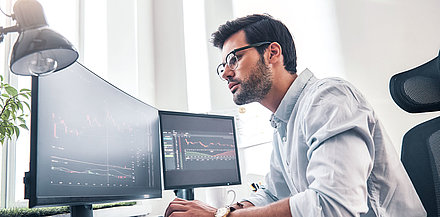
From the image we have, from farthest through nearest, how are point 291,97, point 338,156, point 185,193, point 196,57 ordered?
point 196,57
point 185,193
point 291,97
point 338,156

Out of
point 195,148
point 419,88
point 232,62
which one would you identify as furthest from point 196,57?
point 419,88

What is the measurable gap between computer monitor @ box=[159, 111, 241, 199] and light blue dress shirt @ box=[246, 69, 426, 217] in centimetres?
61

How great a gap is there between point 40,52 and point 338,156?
69 cm

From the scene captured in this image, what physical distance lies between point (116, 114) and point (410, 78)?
3.11 ft

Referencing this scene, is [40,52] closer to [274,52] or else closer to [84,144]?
[84,144]

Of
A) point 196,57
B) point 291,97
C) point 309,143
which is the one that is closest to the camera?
point 309,143

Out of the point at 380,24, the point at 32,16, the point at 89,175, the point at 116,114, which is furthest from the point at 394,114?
the point at 32,16

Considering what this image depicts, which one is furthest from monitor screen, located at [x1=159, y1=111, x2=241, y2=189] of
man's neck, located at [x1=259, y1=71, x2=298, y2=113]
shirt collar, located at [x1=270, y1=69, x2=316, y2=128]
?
shirt collar, located at [x1=270, y1=69, x2=316, y2=128]

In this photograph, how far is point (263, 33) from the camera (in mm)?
1559

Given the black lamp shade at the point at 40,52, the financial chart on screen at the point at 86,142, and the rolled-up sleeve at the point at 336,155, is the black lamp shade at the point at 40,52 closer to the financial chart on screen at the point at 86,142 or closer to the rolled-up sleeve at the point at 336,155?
the financial chart on screen at the point at 86,142

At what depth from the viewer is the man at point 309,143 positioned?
38.4 inches

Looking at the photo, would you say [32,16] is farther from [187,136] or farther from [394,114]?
[394,114]

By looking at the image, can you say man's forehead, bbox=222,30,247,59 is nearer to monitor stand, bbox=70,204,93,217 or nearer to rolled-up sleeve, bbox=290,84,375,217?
rolled-up sleeve, bbox=290,84,375,217

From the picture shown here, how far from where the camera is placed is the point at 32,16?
2.55ft
